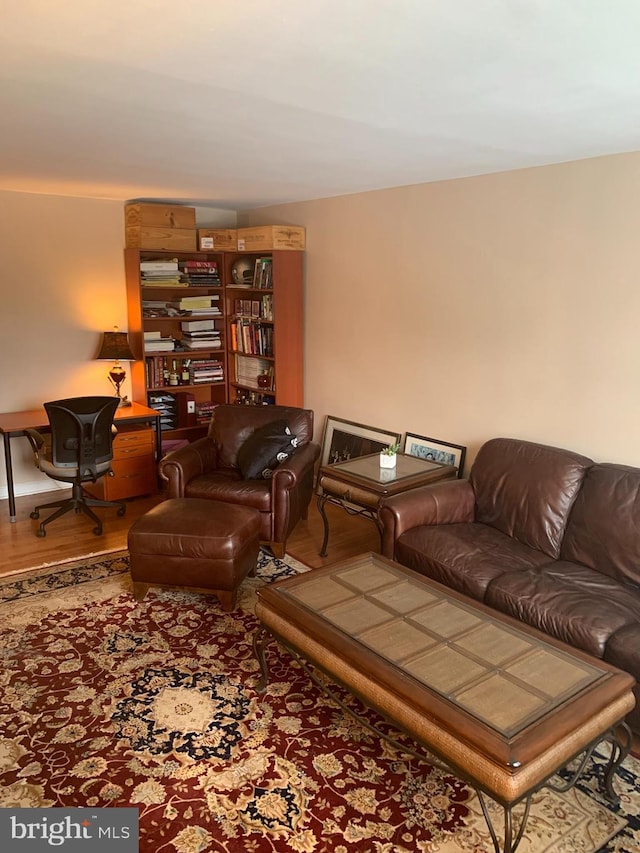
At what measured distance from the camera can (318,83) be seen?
2.02 m

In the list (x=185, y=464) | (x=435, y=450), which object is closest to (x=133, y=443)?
(x=185, y=464)

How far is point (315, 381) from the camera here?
5.32 meters

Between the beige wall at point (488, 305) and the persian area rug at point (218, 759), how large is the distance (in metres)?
1.75

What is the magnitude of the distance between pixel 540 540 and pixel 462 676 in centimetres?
135

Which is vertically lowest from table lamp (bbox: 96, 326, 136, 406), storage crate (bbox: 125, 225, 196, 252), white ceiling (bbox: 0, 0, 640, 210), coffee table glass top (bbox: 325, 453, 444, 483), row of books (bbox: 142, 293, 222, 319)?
coffee table glass top (bbox: 325, 453, 444, 483)

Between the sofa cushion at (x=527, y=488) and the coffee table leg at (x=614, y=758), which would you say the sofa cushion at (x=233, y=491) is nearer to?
the sofa cushion at (x=527, y=488)

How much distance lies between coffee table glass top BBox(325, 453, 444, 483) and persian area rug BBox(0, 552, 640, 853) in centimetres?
110

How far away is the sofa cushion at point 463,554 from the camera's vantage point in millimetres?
3049

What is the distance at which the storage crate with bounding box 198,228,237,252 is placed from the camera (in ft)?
18.0

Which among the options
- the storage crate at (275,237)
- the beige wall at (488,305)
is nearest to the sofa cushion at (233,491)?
the beige wall at (488,305)

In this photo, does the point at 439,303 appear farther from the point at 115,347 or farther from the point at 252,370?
the point at 115,347

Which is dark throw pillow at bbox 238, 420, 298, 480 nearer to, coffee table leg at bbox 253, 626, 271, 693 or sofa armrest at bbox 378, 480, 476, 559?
sofa armrest at bbox 378, 480, 476, 559

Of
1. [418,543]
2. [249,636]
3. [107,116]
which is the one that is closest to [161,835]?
[249,636]

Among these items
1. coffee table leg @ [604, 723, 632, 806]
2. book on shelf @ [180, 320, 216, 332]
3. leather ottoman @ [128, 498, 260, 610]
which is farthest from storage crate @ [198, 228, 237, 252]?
coffee table leg @ [604, 723, 632, 806]
